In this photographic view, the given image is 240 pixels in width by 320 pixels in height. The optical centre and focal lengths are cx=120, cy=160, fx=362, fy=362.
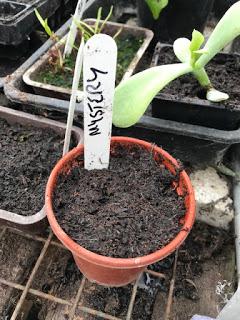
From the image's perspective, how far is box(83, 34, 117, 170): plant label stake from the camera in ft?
2.03

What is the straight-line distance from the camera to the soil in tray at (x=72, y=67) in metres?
1.12

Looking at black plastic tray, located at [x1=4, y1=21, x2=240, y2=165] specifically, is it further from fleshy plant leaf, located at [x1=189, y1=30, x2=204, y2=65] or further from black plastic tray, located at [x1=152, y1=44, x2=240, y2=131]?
fleshy plant leaf, located at [x1=189, y1=30, x2=204, y2=65]

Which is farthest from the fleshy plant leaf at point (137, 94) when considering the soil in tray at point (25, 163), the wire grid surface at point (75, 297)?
the wire grid surface at point (75, 297)

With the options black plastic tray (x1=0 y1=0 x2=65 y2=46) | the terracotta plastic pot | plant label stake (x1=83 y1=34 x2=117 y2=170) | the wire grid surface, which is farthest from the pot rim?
black plastic tray (x1=0 y1=0 x2=65 y2=46)

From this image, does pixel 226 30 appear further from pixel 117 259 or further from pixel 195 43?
pixel 117 259

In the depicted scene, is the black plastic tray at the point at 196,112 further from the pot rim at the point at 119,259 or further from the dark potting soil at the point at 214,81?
the pot rim at the point at 119,259

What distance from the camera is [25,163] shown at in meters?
0.93

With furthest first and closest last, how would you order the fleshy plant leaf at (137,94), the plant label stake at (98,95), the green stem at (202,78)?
the green stem at (202,78), the fleshy plant leaf at (137,94), the plant label stake at (98,95)

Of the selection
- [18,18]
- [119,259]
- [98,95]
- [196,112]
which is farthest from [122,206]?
[18,18]

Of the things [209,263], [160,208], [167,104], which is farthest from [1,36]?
[209,263]

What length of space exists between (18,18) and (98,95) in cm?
68

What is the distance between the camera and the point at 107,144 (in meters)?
0.77

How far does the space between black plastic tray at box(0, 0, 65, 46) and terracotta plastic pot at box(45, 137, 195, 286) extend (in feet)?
1.88

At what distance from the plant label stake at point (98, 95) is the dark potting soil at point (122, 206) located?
0.16ft
